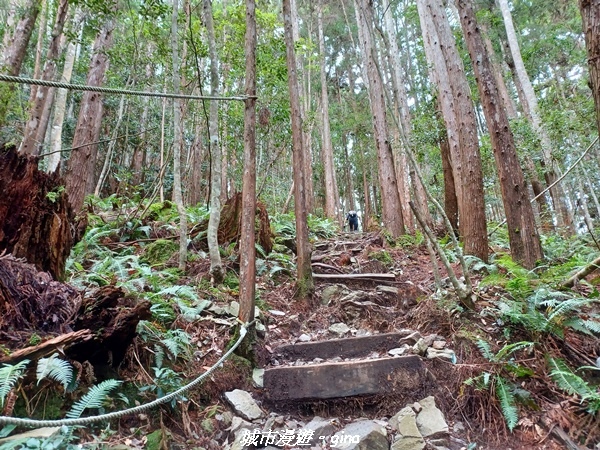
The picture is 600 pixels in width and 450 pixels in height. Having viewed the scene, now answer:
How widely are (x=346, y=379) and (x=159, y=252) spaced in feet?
11.7

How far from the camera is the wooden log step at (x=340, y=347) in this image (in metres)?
3.52

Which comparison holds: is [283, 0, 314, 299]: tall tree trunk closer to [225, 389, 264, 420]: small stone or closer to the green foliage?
[225, 389, 264, 420]: small stone

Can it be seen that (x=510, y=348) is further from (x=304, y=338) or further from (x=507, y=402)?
(x=304, y=338)

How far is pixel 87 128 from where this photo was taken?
279 inches

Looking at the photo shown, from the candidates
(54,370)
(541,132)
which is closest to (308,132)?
(541,132)

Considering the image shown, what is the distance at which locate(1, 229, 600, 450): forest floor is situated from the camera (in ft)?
7.47

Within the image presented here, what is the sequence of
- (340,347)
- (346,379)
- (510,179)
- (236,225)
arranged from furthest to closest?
1. (236,225)
2. (510,179)
3. (340,347)
4. (346,379)

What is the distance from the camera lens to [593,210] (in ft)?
67.4

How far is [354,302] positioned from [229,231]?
2333 mm

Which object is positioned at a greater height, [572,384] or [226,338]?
[226,338]

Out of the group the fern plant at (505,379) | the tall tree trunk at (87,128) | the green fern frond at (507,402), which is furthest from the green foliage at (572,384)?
the tall tree trunk at (87,128)

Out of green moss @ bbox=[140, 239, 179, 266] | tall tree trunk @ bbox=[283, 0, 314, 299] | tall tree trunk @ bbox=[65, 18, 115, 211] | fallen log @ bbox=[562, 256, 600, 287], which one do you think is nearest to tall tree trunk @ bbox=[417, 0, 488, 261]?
fallen log @ bbox=[562, 256, 600, 287]

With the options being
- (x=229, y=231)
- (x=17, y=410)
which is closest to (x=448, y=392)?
(x=17, y=410)

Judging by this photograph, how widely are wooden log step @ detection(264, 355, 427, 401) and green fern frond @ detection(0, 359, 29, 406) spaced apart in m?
1.76
